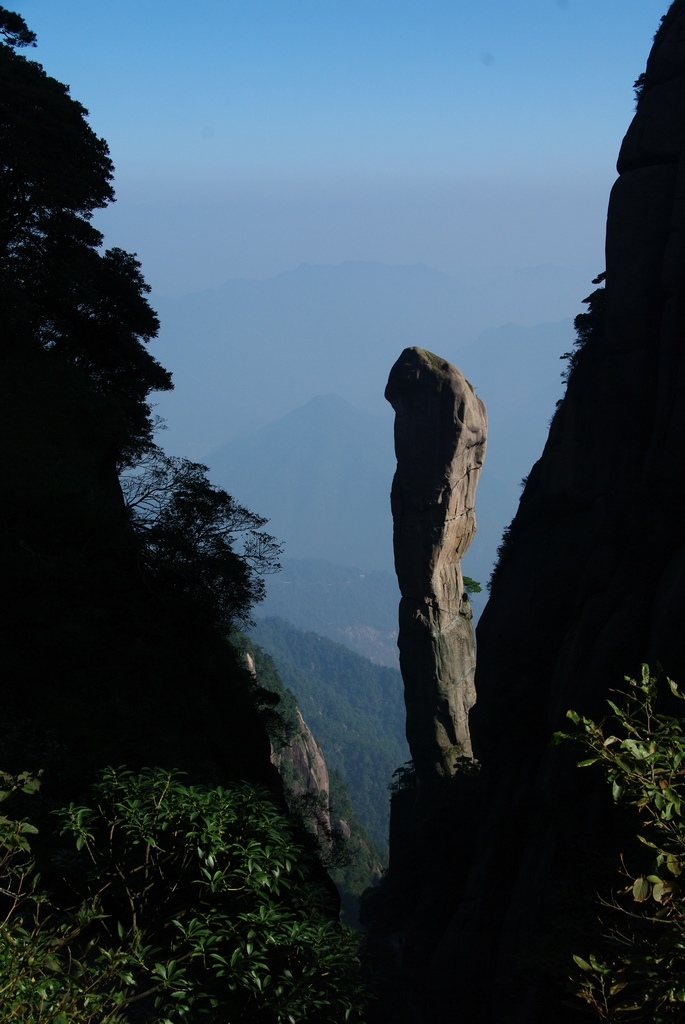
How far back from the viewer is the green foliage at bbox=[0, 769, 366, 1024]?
5.09 metres

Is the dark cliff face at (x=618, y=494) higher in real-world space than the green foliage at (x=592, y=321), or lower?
lower

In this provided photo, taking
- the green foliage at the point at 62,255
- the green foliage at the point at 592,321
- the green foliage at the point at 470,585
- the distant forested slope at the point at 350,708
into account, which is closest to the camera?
the green foliage at the point at 62,255

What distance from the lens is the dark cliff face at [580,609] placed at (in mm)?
11352

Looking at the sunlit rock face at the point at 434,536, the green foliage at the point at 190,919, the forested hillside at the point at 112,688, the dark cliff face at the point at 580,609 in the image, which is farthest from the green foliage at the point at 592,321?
the green foliage at the point at 190,919

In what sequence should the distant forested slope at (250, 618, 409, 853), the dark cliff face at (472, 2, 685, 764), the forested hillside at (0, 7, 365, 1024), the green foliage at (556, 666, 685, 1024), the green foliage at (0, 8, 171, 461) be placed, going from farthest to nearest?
the distant forested slope at (250, 618, 409, 853), the green foliage at (0, 8, 171, 461), the dark cliff face at (472, 2, 685, 764), the forested hillside at (0, 7, 365, 1024), the green foliage at (556, 666, 685, 1024)

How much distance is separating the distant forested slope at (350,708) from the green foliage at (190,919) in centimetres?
8050

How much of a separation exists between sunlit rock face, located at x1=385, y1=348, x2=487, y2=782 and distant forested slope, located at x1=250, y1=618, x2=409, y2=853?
56.0 metres

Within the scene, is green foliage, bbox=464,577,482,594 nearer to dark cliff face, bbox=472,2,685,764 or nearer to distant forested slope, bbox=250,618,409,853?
dark cliff face, bbox=472,2,685,764

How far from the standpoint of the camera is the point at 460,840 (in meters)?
21.7

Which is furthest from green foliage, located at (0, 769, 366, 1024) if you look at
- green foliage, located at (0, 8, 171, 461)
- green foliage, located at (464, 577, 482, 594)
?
green foliage, located at (464, 577, 482, 594)

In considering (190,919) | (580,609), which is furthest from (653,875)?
(580,609)

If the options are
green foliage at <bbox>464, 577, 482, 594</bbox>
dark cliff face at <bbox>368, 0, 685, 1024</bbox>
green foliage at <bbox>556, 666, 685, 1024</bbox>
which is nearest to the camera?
green foliage at <bbox>556, 666, 685, 1024</bbox>

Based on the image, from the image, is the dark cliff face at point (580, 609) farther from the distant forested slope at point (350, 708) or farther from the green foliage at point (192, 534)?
the distant forested slope at point (350, 708)

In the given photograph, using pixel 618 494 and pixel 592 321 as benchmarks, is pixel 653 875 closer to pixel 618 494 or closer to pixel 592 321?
pixel 618 494
